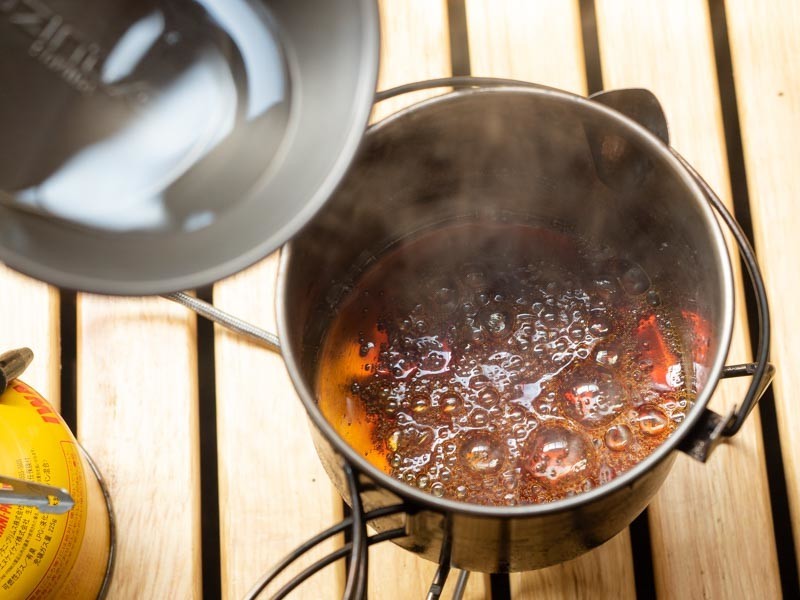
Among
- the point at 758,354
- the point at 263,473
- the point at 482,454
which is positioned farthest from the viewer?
the point at 263,473

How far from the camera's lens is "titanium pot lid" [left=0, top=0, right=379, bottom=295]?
0.42 m

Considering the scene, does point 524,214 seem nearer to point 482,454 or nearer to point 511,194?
point 511,194

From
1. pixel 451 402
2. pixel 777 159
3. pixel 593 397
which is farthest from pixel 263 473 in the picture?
pixel 777 159

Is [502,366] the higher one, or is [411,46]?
[411,46]

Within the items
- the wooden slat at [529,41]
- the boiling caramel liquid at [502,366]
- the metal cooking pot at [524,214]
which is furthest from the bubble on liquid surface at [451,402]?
the wooden slat at [529,41]

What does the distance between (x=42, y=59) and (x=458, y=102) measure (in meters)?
0.27

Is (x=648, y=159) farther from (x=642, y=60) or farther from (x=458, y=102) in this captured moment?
(x=642, y=60)

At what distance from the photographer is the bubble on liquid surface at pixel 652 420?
0.64 meters

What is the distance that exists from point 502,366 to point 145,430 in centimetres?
34

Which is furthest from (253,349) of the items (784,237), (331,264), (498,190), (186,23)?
(784,237)

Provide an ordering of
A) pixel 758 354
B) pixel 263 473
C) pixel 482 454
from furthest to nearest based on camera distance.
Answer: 1. pixel 263 473
2. pixel 482 454
3. pixel 758 354

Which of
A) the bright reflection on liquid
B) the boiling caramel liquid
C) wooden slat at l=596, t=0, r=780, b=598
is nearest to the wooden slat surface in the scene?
wooden slat at l=596, t=0, r=780, b=598

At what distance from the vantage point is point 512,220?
28.6 inches

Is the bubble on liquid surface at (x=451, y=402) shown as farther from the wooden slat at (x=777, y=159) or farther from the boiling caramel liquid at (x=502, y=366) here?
the wooden slat at (x=777, y=159)
